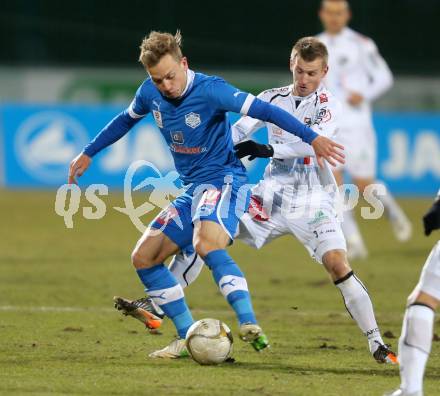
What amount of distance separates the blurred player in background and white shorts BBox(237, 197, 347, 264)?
1614mm

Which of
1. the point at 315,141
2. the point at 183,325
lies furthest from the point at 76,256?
the point at 315,141

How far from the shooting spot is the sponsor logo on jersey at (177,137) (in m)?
6.95

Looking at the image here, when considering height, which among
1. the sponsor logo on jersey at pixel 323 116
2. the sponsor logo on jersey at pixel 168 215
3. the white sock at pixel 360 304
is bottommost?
the white sock at pixel 360 304

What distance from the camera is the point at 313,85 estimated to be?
24.1ft

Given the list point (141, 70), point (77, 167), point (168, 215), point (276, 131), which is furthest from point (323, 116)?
point (141, 70)

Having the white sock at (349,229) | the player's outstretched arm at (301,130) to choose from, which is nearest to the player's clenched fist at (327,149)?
the player's outstretched arm at (301,130)

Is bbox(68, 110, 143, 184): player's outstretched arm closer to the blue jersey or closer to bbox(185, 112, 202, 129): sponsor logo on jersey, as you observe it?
the blue jersey

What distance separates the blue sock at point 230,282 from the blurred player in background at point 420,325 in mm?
1287

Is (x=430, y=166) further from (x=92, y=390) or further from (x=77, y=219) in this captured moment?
(x=92, y=390)

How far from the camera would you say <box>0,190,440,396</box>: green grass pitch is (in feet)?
20.1

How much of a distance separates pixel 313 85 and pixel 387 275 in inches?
185

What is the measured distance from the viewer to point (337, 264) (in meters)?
6.95

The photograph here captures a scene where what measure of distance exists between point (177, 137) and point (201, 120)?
0.19 m

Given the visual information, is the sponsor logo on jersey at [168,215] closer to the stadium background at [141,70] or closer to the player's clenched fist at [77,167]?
the player's clenched fist at [77,167]
